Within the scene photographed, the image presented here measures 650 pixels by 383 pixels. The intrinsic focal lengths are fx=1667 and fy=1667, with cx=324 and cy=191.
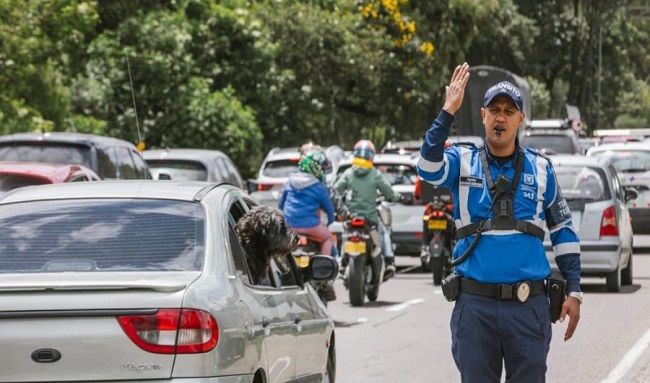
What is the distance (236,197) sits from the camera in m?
8.23

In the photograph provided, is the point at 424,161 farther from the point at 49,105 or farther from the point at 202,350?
the point at 49,105

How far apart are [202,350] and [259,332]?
77 centimetres

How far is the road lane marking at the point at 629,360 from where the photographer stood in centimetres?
1175

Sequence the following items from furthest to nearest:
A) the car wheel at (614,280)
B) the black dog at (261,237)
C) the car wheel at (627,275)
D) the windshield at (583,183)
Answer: the car wheel at (627,275), the windshield at (583,183), the car wheel at (614,280), the black dog at (261,237)

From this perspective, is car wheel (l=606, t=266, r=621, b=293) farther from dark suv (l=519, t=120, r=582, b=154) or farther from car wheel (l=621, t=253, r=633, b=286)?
dark suv (l=519, t=120, r=582, b=154)

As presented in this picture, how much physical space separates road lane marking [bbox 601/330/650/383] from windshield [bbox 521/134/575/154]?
69.6 ft

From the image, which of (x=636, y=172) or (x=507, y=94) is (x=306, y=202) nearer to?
(x=507, y=94)

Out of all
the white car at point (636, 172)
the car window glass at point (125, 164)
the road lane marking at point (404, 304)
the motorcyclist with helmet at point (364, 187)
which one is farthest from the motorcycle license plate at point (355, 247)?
the white car at point (636, 172)

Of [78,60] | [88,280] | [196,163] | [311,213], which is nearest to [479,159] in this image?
[88,280]

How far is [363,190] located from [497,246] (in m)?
11.0

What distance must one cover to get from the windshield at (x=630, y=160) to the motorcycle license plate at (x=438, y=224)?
8.55 metres

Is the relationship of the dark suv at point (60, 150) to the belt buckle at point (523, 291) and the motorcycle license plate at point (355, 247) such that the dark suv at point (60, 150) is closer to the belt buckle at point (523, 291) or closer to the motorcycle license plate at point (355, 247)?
the motorcycle license plate at point (355, 247)

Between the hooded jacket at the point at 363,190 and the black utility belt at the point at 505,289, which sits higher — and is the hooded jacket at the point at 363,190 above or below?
below

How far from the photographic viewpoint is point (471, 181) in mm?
7008
